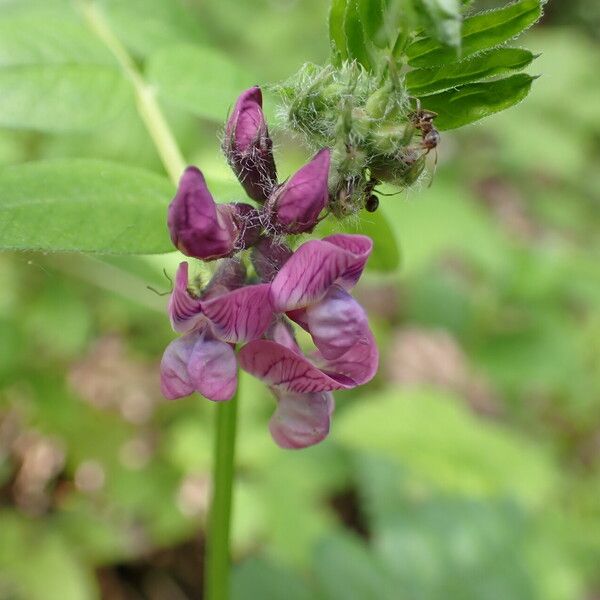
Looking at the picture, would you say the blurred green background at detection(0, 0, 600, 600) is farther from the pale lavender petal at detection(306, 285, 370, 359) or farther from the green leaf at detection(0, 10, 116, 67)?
the pale lavender petal at detection(306, 285, 370, 359)

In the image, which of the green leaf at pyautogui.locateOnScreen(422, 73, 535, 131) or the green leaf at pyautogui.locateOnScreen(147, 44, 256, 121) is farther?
the green leaf at pyautogui.locateOnScreen(147, 44, 256, 121)

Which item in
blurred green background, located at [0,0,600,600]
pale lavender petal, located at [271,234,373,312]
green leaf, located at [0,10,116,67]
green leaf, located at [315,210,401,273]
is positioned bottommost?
blurred green background, located at [0,0,600,600]

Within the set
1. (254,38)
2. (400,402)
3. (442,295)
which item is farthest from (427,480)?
(254,38)

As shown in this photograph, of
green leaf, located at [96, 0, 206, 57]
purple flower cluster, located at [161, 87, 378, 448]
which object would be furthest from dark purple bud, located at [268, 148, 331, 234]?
green leaf, located at [96, 0, 206, 57]

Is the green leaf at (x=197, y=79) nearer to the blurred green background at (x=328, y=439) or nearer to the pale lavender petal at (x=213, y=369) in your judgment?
the blurred green background at (x=328, y=439)

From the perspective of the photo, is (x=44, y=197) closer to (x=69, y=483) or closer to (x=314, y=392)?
(x=314, y=392)

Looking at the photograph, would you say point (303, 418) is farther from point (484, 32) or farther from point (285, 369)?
point (484, 32)
